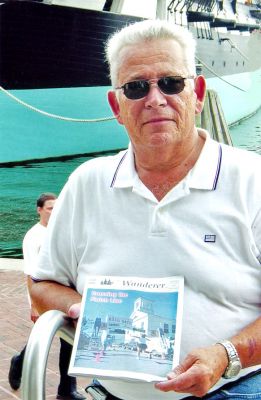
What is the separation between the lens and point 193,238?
1.85 m

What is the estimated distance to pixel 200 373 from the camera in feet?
5.38

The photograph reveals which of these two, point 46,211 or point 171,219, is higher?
point 171,219

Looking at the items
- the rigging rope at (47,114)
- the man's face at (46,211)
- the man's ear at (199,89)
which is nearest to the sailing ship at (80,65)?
the rigging rope at (47,114)

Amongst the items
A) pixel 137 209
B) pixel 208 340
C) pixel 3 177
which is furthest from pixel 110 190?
pixel 3 177

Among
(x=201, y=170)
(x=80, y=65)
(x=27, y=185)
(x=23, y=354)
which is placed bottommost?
(x=27, y=185)

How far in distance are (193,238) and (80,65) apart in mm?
7084

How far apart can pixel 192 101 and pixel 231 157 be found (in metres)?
0.19

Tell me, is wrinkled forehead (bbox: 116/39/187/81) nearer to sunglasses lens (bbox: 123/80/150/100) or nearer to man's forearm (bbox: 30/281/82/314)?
sunglasses lens (bbox: 123/80/150/100)

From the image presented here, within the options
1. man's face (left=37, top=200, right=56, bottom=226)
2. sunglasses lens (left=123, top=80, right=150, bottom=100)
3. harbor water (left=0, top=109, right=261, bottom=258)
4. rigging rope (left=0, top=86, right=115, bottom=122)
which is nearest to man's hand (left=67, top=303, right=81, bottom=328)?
sunglasses lens (left=123, top=80, right=150, bottom=100)

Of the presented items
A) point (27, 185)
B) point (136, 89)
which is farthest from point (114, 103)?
point (27, 185)

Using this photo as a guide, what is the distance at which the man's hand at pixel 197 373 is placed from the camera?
163 centimetres

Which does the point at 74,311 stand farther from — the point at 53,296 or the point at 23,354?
the point at 23,354

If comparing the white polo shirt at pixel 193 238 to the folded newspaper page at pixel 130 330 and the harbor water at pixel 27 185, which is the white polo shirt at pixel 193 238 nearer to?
the folded newspaper page at pixel 130 330

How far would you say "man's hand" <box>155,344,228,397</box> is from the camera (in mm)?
1628
